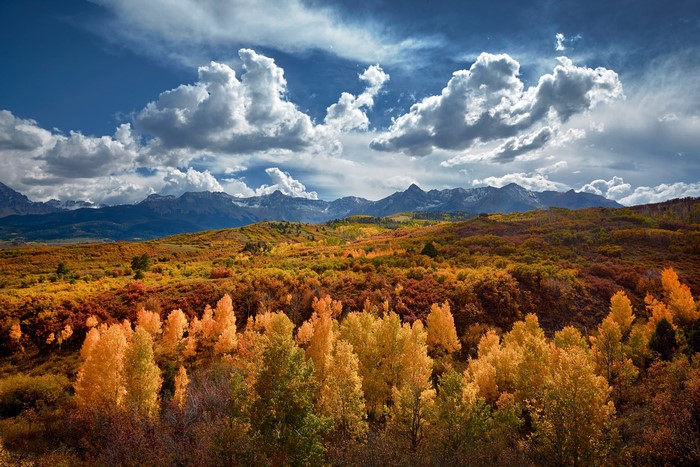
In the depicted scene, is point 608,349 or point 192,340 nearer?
point 608,349

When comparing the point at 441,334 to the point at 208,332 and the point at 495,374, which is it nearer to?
the point at 495,374

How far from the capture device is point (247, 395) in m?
14.3

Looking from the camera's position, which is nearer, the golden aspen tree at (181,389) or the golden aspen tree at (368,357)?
the golden aspen tree at (368,357)

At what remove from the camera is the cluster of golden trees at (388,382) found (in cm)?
1450

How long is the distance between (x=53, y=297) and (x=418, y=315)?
164ft

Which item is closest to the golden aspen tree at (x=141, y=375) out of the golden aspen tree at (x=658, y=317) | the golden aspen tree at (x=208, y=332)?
the golden aspen tree at (x=208, y=332)

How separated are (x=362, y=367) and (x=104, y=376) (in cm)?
1926

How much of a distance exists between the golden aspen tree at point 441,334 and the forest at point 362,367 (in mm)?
154

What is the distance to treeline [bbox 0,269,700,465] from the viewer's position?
48.0ft

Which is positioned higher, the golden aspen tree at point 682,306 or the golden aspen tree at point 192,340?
the golden aspen tree at point 682,306

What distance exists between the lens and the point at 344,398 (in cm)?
2158

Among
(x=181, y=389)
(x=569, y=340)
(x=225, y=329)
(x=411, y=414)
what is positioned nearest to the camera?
(x=411, y=414)

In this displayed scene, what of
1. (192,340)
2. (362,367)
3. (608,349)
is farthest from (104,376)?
(608,349)

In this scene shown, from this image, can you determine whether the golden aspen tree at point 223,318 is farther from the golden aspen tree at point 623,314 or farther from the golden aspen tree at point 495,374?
the golden aspen tree at point 623,314
